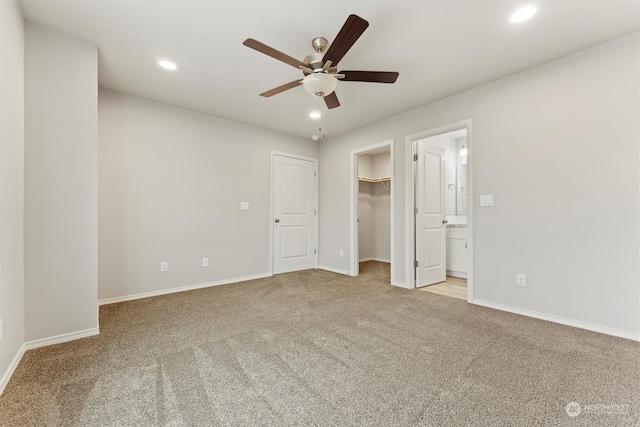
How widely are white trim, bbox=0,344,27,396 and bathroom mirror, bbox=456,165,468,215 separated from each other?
546 centimetres

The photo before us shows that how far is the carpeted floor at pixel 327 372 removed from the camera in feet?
4.33

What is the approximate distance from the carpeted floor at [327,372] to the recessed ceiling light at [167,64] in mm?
2459

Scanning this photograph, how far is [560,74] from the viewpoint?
2.48 m

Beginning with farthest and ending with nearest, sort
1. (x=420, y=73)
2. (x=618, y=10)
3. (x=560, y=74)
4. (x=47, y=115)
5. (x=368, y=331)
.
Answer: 1. (x=420, y=73)
2. (x=560, y=74)
3. (x=368, y=331)
4. (x=47, y=115)
5. (x=618, y=10)

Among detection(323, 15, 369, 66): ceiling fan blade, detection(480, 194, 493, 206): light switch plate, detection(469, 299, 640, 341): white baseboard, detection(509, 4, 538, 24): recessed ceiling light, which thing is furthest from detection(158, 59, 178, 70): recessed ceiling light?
detection(469, 299, 640, 341): white baseboard

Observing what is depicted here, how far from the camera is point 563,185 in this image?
96.8 inches

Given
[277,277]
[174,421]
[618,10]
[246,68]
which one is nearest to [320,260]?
[277,277]

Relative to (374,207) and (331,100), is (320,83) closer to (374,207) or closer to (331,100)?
(331,100)

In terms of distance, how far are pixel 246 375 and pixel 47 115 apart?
8.04 ft

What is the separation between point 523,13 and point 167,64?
9.87 feet

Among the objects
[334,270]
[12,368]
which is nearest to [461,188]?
[334,270]

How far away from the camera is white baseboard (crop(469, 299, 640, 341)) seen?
2168mm

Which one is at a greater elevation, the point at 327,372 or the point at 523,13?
the point at 523,13

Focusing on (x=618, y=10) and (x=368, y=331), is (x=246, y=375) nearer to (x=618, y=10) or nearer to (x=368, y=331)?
(x=368, y=331)
